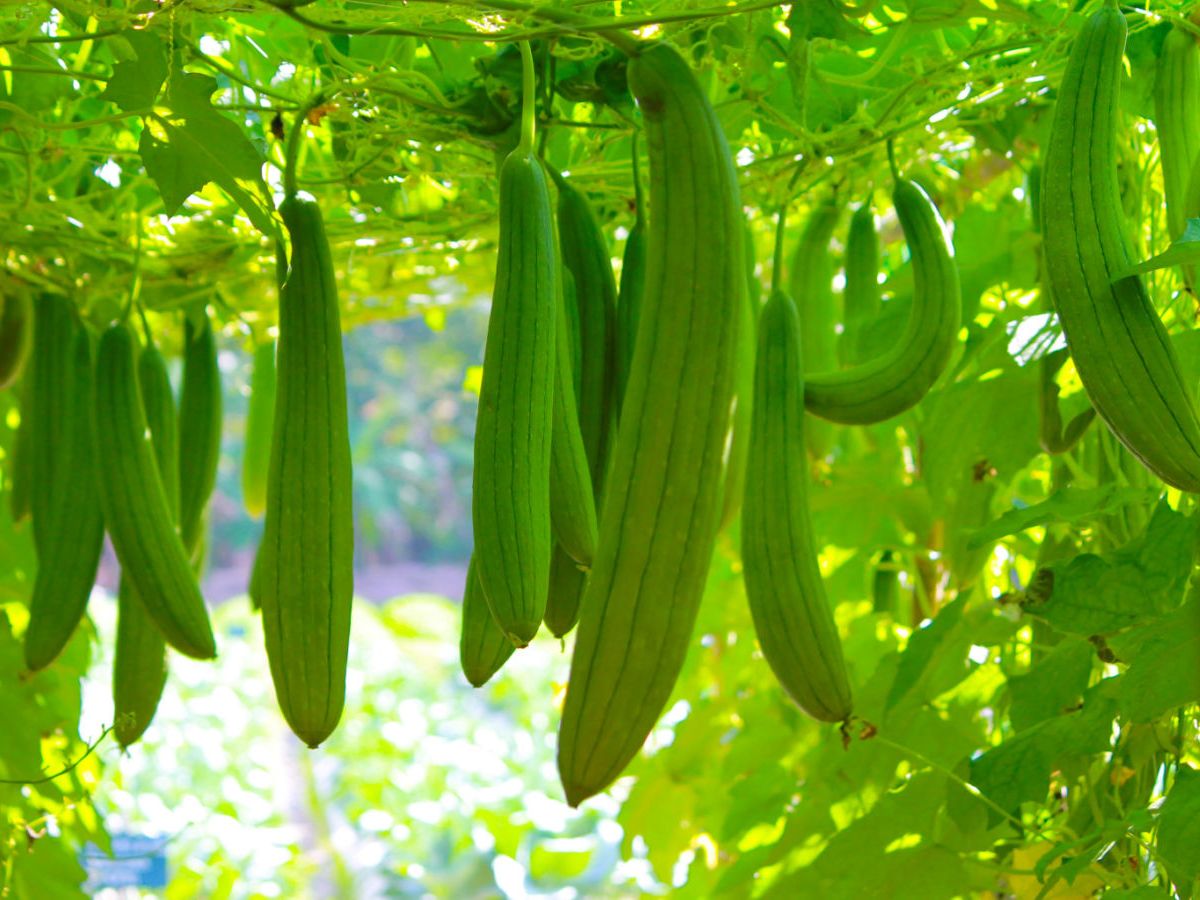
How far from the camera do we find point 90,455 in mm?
878

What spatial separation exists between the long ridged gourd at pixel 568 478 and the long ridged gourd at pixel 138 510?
0.27m

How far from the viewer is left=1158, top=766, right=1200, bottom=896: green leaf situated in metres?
0.66

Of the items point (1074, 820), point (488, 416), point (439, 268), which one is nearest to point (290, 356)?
point (488, 416)

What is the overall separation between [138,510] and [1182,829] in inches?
23.7

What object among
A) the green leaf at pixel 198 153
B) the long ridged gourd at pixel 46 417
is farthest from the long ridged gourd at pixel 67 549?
the green leaf at pixel 198 153

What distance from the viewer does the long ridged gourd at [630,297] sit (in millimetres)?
650

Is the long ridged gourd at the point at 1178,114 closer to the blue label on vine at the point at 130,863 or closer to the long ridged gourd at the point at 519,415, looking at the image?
the long ridged gourd at the point at 519,415

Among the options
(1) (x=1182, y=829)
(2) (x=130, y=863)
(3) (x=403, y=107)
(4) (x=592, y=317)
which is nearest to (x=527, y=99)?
(4) (x=592, y=317)

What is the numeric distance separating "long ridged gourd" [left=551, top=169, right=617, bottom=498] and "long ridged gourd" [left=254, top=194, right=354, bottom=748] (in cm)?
12

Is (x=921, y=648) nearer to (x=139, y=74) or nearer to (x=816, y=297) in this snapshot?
(x=816, y=297)

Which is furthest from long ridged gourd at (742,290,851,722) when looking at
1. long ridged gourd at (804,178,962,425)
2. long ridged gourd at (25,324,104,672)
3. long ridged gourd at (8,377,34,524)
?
long ridged gourd at (8,377,34,524)

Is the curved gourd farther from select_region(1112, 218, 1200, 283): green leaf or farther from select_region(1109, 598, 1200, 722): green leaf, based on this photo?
select_region(1109, 598, 1200, 722): green leaf

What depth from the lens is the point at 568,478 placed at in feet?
1.93

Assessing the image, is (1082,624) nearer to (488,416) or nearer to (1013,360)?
(1013,360)
